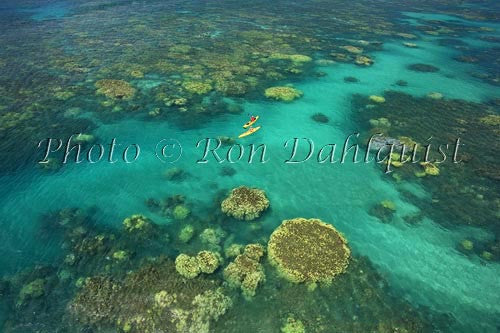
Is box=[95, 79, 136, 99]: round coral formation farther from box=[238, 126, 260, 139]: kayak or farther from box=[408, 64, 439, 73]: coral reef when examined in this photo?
box=[408, 64, 439, 73]: coral reef

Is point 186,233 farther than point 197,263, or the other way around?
point 186,233

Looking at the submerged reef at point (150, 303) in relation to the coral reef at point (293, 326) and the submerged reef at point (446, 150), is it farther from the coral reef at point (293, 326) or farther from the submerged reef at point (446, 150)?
the submerged reef at point (446, 150)

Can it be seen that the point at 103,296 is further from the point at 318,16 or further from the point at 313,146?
the point at 318,16

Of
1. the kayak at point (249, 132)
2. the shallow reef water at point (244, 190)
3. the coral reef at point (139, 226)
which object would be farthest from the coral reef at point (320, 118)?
the coral reef at point (139, 226)

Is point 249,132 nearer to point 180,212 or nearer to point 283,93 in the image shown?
point 283,93

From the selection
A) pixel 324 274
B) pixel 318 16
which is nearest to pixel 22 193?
pixel 324 274

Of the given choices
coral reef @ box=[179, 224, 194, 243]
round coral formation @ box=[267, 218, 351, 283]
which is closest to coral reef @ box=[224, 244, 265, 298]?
round coral formation @ box=[267, 218, 351, 283]
